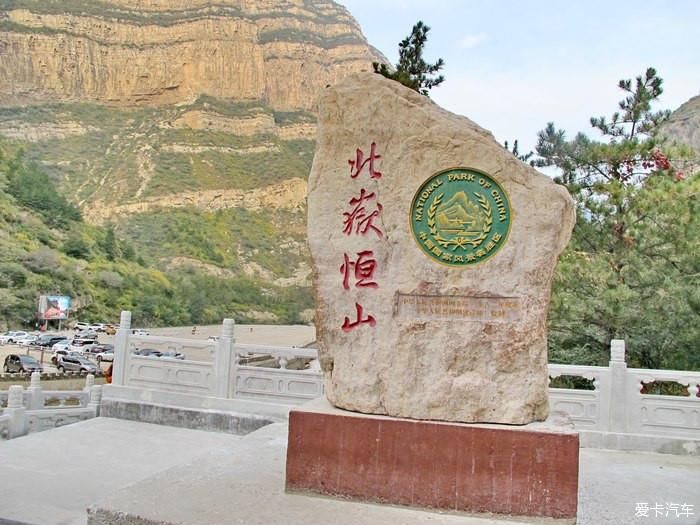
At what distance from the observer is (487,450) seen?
121 inches

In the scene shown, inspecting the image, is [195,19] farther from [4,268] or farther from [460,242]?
[460,242]

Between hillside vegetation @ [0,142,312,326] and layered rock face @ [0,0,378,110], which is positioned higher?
layered rock face @ [0,0,378,110]

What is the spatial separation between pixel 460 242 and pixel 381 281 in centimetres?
48

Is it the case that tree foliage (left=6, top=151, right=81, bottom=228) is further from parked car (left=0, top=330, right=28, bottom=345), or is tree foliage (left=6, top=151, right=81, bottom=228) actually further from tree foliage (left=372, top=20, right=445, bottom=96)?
tree foliage (left=372, top=20, right=445, bottom=96)

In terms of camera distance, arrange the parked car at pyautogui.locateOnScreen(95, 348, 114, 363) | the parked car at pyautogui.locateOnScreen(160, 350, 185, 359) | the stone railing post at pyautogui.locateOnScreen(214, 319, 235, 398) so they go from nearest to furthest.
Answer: the stone railing post at pyautogui.locateOnScreen(214, 319, 235, 398) → the parked car at pyautogui.locateOnScreen(160, 350, 185, 359) → the parked car at pyautogui.locateOnScreen(95, 348, 114, 363)

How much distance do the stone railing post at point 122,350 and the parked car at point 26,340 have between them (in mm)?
20876

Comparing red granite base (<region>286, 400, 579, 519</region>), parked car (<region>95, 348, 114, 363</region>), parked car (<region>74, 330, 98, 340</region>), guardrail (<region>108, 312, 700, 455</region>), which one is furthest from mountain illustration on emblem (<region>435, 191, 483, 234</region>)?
parked car (<region>74, 330, 98, 340</region>)

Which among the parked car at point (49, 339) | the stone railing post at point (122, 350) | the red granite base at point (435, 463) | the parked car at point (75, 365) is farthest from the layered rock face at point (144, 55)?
the red granite base at point (435, 463)

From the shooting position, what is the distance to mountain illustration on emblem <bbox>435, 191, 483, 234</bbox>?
10.9ft

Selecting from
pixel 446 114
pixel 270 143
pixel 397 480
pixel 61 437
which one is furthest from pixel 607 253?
pixel 270 143

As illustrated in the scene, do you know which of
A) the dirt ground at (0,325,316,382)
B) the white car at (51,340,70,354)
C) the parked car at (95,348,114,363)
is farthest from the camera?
the dirt ground at (0,325,316,382)

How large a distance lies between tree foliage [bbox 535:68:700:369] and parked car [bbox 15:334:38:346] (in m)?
23.4

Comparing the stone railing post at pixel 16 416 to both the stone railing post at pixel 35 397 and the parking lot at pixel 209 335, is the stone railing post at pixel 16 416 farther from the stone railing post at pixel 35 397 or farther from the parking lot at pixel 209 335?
the parking lot at pixel 209 335

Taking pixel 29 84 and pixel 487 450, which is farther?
pixel 29 84
